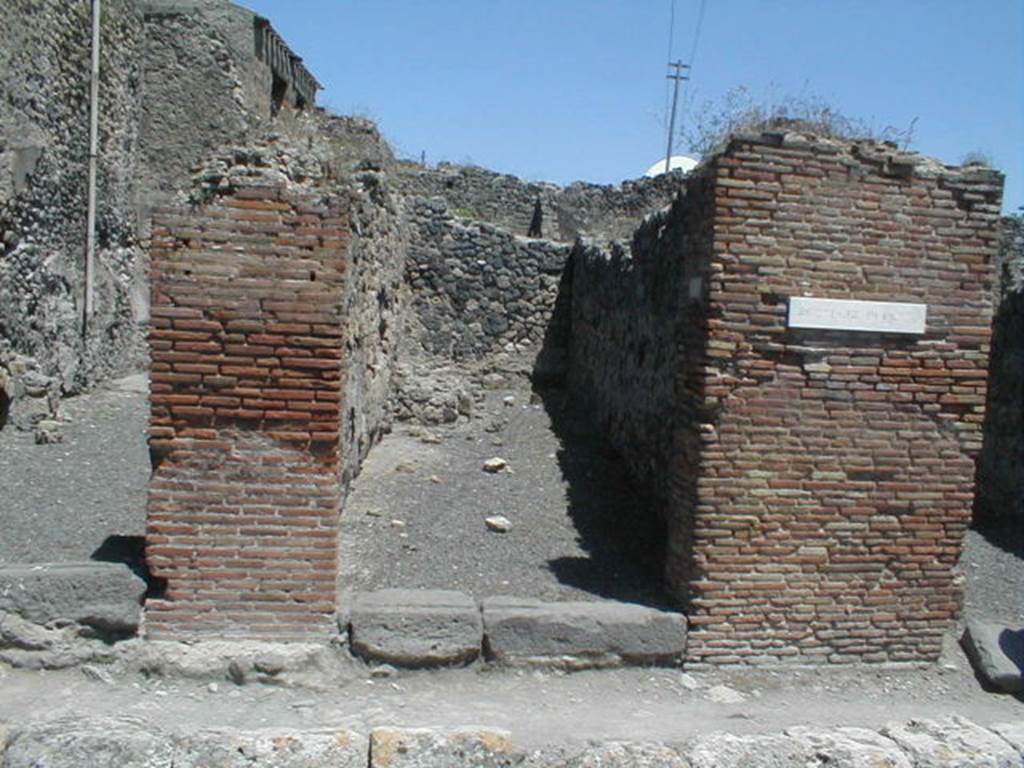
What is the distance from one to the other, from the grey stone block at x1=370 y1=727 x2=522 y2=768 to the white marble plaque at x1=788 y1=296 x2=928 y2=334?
2.66 m

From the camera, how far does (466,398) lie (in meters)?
10.6

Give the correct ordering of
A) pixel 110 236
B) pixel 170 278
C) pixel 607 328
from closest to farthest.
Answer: pixel 170 278 < pixel 607 328 < pixel 110 236

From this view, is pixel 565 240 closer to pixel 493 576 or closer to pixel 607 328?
pixel 607 328

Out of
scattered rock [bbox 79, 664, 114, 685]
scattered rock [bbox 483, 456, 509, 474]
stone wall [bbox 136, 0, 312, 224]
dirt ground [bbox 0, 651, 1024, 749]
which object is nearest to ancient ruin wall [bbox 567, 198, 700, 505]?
scattered rock [bbox 483, 456, 509, 474]

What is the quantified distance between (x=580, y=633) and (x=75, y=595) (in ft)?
8.58

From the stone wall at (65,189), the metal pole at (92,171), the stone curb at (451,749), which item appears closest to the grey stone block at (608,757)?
the stone curb at (451,749)

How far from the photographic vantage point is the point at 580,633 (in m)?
4.89

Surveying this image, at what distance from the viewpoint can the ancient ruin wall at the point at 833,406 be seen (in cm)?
494

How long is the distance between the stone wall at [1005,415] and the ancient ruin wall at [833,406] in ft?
11.6

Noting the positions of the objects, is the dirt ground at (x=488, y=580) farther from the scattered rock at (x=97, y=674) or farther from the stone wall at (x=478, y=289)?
the stone wall at (x=478, y=289)

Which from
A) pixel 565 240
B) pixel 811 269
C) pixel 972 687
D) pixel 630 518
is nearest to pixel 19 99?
pixel 630 518

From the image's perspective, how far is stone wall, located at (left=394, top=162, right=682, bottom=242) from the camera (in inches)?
762

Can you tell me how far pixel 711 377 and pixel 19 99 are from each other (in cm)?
771

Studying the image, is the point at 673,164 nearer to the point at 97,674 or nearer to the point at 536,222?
the point at 536,222
